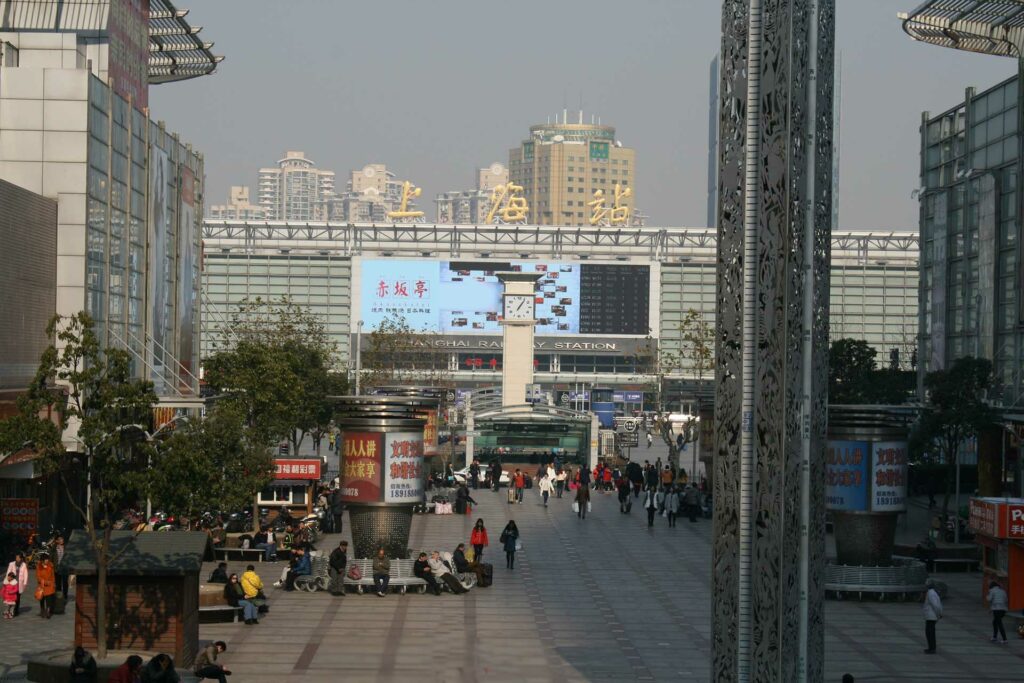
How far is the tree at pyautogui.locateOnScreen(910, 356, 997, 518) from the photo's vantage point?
4762 cm

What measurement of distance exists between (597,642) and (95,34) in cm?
2923

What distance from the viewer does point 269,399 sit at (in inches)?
2077

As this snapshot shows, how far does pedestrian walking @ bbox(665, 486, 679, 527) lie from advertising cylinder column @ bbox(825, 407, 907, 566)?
15289 millimetres

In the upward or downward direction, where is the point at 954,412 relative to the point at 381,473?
upward

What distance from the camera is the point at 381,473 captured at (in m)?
37.1

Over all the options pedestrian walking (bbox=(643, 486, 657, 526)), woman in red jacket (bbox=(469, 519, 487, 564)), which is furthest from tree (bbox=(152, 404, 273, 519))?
pedestrian walking (bbox=(643, 486, 657, 526))

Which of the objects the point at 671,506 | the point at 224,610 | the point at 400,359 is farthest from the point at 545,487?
the point at 400,359

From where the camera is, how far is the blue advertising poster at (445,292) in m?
140

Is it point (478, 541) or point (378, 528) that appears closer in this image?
point (378, 528)

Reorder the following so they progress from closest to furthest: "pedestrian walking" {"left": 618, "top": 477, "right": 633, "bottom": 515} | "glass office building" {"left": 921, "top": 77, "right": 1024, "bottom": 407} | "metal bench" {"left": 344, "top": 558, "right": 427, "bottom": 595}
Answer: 1. "metal bench" {"left": 344, "top": 558, "right": 427, "bottom": 595}
2. "pedestrian walking" {"left": 618, "top": 477, "right": 633, "bottom": 515}
3. "glass office building" {"left": 921, "top": 77, "right": 1024, "bottom": 407}

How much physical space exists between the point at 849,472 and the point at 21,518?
19.5 meters

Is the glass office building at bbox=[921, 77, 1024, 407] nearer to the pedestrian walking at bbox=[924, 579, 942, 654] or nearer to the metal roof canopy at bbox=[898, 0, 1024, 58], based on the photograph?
the metal roof canopy at bbox=[898, 0, 1024, 58]

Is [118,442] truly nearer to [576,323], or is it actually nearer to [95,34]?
[95,34]

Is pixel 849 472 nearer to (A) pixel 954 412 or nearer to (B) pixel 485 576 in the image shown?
(B) pixel 485 576
